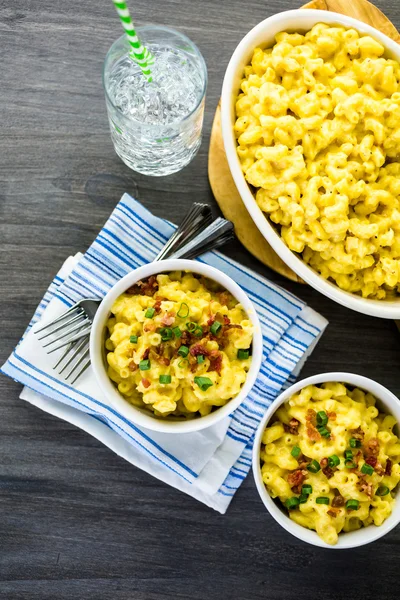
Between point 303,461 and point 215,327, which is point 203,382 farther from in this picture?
point 303,461

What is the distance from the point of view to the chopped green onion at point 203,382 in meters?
1.55

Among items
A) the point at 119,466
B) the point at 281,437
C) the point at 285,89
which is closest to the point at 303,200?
the point at 285,89

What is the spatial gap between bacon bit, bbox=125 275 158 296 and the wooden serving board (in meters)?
0.34

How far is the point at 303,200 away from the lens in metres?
1.67

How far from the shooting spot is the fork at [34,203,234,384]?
1.83 metres

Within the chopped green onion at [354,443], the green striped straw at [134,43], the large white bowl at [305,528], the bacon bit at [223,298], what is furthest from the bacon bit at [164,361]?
the green striped straw at [134,43]

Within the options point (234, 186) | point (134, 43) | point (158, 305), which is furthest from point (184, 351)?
point (134, 43)

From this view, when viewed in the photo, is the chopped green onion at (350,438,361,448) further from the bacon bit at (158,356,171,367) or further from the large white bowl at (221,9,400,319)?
the bacon bit at (158,356,171,367)

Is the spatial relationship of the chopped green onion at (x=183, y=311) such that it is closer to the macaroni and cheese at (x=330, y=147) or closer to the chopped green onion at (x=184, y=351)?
the chopped green onion at (x=184, y=351)

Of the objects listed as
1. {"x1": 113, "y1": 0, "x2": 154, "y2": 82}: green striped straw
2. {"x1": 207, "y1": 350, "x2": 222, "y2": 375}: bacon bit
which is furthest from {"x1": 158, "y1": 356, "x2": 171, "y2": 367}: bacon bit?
{"x1": 113, "y1": 0, "x2": 154, "y2": 82}: green striped straw

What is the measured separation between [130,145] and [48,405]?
808mm

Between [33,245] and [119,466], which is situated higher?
[33,245]

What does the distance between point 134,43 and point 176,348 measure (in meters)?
0.75

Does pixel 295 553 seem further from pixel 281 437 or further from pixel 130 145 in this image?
pixel 130 145
